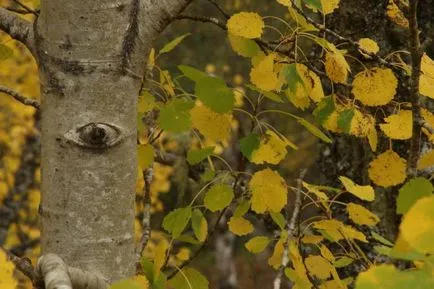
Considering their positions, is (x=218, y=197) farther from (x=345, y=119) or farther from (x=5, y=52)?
(x=5, y=52)

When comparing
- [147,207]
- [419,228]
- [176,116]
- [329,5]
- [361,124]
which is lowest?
[147,207]

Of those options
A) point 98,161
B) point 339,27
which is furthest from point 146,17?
point 339,27

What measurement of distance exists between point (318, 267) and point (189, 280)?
29cm

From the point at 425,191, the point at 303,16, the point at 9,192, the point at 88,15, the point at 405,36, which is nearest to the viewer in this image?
the point at 425,191

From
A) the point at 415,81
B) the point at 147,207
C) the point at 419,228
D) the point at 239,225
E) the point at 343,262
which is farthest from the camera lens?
the point at 147,207

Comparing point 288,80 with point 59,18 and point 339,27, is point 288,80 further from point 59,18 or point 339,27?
point 339,27

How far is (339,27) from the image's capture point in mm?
2312

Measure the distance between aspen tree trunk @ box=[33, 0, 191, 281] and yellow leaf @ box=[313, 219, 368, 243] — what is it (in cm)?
40

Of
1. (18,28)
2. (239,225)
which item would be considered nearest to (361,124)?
(239,225)

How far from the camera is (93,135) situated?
1.27 m

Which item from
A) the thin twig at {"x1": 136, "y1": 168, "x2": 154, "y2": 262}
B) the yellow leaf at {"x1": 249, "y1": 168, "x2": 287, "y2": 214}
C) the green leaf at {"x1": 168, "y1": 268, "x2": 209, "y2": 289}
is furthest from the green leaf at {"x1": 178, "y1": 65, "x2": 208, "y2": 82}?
the thin twig at {"x1": 136, "y1": 168, "x2": 154, "y2": 262}

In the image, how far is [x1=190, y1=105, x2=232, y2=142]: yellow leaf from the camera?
1559mm

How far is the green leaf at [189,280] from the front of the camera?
1670 millimetres

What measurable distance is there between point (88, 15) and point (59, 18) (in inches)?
1.9
